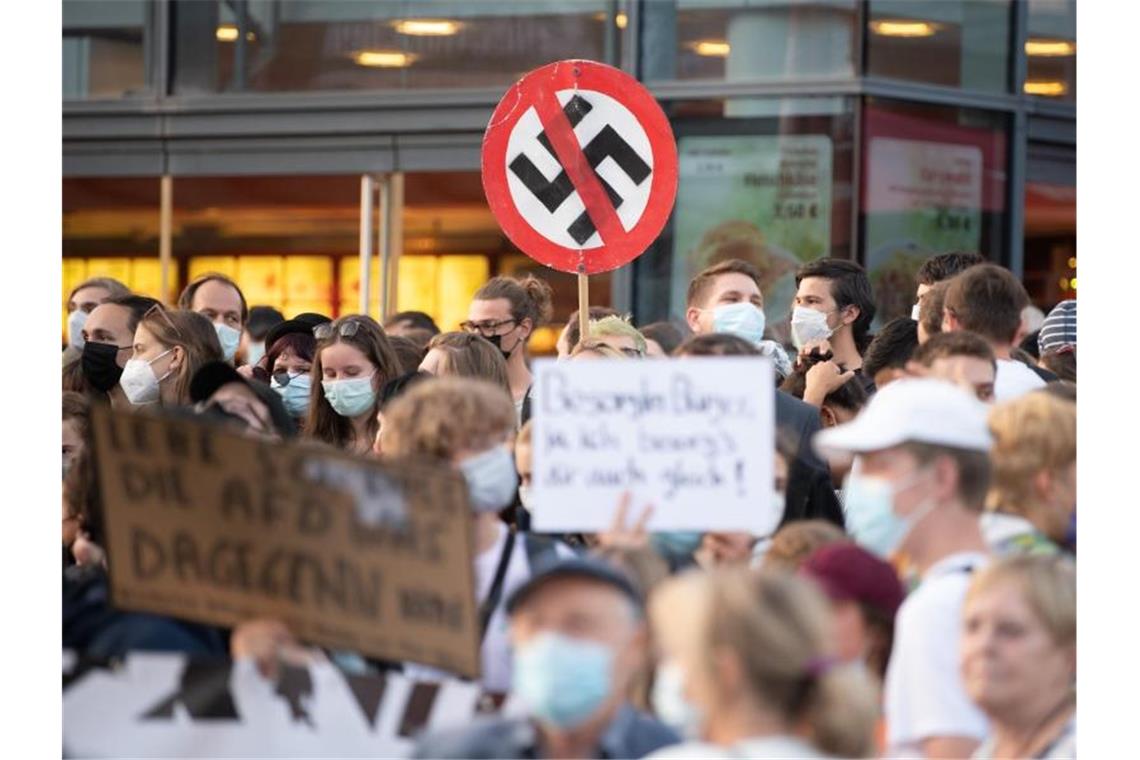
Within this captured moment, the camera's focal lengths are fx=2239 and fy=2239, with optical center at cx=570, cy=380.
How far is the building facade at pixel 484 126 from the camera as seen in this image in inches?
558

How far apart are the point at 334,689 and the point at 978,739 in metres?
1.34

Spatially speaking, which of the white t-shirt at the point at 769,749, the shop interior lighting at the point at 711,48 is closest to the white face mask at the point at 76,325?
the shop interior lighting at the point at 711,48

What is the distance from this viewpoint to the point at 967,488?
478 centimetres

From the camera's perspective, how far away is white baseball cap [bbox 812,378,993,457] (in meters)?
4.80

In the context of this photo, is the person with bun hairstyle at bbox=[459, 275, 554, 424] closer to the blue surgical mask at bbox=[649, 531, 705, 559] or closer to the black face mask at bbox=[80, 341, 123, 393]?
the black face mask at bbox=[80, 341, 123, 393]

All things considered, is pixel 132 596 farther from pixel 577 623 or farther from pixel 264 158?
pixel 264 158

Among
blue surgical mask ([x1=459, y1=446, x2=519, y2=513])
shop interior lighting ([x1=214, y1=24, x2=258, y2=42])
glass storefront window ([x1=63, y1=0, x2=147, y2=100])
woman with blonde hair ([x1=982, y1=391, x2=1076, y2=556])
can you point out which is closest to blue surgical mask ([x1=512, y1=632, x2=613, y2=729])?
blue surgical mask ([x1=459, y1=446, x2=519, y2=513])

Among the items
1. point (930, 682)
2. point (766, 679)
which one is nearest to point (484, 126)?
point (930, 682)

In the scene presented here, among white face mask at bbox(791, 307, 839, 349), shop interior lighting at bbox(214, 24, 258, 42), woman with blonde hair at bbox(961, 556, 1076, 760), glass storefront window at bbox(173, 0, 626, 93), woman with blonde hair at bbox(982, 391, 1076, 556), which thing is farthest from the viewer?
shop interior lighting at bbox(214, 24, 258, 42)

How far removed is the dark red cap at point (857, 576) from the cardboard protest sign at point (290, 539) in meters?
0.75

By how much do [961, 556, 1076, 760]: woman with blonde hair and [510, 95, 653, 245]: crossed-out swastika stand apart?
3333 mm

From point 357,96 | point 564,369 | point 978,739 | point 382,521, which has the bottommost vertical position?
point 978,739

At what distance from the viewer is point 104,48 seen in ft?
50.3

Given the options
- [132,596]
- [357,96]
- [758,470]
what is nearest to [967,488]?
[758,470]
